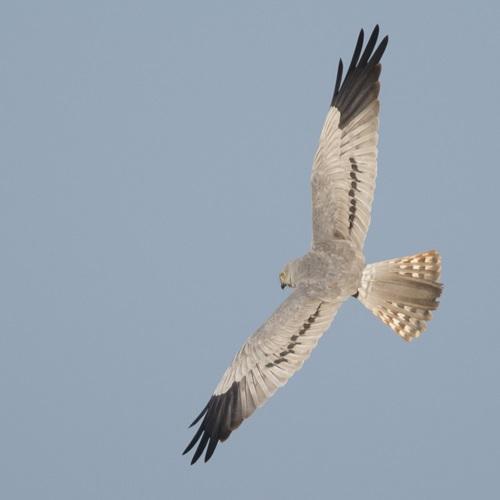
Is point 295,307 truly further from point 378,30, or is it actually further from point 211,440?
point 378,30

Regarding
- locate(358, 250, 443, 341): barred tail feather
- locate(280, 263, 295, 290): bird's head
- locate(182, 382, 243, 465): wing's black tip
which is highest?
locate(358, 250, 443, 341): barred tail feather

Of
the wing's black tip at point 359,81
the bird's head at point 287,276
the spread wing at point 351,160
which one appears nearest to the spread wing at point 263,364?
the bird's head at point 287,276

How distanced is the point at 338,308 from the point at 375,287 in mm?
495

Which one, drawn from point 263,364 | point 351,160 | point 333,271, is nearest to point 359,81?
point 351,160

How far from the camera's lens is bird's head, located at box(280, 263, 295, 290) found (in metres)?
9.14

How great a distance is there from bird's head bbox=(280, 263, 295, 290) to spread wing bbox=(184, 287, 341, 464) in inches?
19.9

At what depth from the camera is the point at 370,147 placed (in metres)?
9.09

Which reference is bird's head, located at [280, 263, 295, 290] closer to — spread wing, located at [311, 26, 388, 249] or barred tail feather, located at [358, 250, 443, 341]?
spread wing, located at [311, 26, 388, 249]

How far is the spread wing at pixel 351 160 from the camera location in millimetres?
9039

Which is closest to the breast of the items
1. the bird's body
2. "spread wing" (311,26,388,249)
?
the bird's body

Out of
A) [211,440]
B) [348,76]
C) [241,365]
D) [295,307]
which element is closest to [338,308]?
[295,307]

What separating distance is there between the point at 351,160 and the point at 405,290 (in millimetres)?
1200

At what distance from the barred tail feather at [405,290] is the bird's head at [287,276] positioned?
60cm

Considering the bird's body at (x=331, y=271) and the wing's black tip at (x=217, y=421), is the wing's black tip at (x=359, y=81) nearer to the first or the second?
the bird's body at (x=331, y=271)
